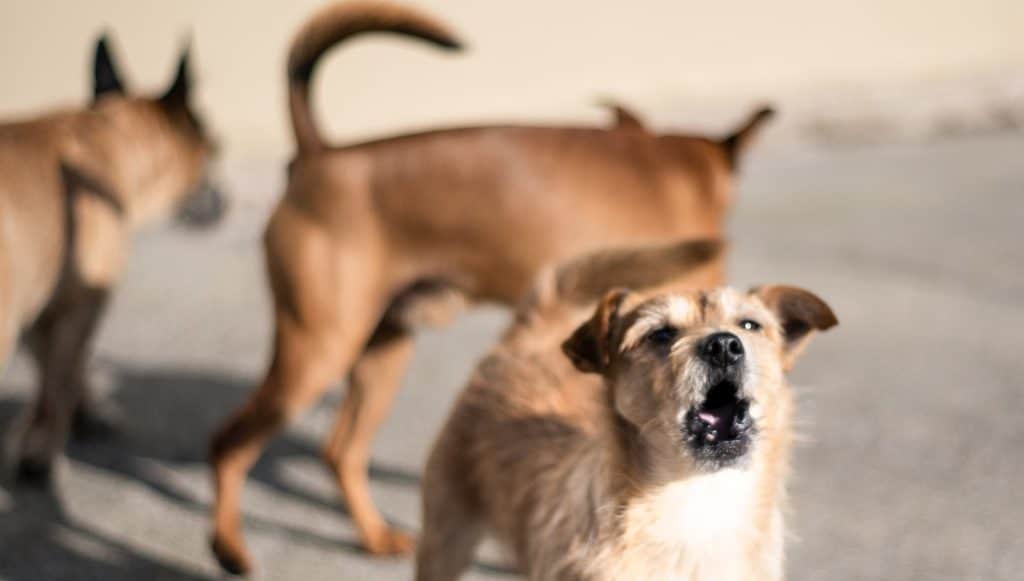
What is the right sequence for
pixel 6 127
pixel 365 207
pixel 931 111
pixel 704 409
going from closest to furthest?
1. pixel 704 409
2. pixel 365 207
3. pixel 6 127
4. pixel 931 111

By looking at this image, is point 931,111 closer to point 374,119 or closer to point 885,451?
point 374,119

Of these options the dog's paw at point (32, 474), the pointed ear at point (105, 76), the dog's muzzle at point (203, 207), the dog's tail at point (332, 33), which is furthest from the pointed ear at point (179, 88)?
the dog's paw at point (32, 474)

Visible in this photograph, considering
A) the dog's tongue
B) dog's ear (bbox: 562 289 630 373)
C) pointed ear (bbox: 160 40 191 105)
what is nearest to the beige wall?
pointed ear (bbox: 160 40 191 105)

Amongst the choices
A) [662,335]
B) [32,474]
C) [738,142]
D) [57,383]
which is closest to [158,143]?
[57,383]

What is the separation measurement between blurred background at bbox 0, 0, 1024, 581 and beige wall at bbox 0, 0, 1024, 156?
4 cm

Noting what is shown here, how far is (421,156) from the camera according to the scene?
3627mm

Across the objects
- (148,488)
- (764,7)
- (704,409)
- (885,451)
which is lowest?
(148,488)

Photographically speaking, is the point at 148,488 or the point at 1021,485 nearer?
the point at 1021,485

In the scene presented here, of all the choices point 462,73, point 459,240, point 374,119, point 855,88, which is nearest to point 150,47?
point 374,119

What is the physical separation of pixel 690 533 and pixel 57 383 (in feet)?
9.35

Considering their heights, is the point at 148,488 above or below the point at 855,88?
below

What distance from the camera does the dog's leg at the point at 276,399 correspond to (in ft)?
11.6

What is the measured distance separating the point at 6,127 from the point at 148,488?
144cm

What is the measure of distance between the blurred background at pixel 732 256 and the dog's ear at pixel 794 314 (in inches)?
13.2
